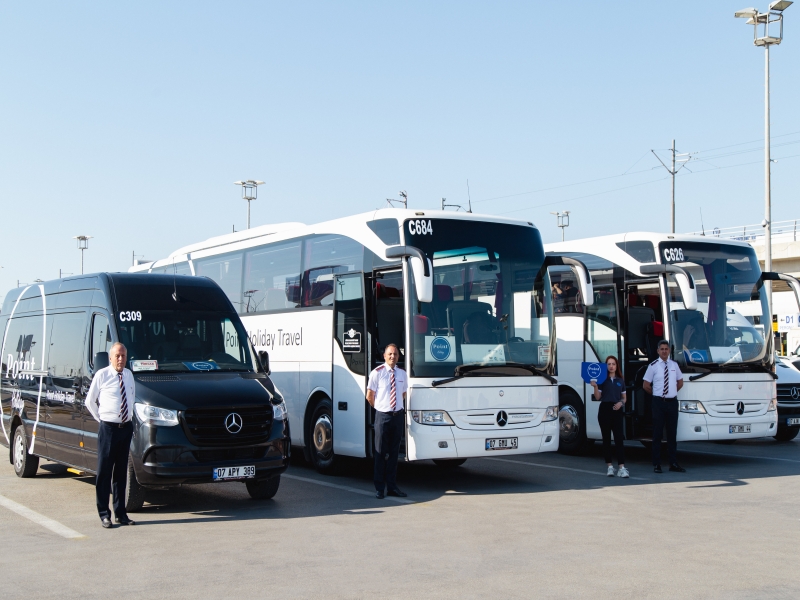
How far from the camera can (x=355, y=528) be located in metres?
9.74

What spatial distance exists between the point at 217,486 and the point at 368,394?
2578 millimetres

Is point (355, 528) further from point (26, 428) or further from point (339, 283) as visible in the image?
point (26, 428)

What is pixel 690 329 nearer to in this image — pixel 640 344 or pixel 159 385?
pixel 640 344

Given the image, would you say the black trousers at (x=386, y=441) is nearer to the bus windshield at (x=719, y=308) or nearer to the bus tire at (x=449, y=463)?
the bus tire at (x=449, y=463)

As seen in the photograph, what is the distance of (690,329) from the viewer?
1498 cm

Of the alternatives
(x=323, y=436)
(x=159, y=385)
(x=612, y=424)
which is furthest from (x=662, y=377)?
(x=159, y=385)

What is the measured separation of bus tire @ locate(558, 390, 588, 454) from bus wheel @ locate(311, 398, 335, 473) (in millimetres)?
4553

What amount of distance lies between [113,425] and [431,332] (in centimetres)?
415

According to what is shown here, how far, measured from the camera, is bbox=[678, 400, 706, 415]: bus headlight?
1477 cm

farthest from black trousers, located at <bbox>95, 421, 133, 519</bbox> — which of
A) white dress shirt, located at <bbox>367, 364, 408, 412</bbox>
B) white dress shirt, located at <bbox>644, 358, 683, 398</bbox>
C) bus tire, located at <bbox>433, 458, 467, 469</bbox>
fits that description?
white dress shirt, located at <bbox>644, 358, 683, 398</bbox>

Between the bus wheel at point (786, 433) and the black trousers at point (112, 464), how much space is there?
1412 centimetres

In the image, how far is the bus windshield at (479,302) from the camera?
12227 millimetres

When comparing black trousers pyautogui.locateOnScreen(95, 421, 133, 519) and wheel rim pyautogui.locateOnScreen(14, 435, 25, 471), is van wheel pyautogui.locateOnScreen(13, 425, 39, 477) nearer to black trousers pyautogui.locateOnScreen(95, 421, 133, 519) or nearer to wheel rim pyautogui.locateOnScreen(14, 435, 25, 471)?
wheel rim pyautogui.locateOnScreen(14, 435, 25, 471)

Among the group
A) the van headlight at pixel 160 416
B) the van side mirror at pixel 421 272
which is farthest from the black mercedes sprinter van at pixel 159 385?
the van side mirror at pixel 421 272
